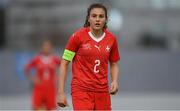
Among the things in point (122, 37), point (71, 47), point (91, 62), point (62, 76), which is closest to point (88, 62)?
point (91, 62)

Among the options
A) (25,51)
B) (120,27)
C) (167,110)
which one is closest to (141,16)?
(120,27)

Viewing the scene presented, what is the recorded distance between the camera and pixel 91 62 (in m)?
8.74

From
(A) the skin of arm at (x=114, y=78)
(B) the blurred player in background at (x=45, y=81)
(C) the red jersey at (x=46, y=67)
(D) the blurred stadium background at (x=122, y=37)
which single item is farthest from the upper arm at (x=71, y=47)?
(D) the blurred stadium background at (x=122, y=37)

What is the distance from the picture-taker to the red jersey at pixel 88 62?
28.6 ft

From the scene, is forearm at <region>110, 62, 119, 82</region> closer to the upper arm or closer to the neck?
the neck

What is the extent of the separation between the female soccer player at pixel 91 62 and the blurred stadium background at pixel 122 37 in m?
15.9

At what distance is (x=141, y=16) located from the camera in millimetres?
31234

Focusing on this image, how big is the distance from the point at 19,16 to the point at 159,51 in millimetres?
6110

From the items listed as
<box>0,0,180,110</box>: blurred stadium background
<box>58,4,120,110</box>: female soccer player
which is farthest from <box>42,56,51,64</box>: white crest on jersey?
<box>0,0,180,110</box>: blurred stadium background

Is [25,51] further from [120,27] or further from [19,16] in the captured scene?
[120,27]

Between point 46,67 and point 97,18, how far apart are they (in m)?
7.96

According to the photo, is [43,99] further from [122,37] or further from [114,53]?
[122,37]

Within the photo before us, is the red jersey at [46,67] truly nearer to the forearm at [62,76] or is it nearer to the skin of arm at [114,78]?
the skin of arm at [114,78]

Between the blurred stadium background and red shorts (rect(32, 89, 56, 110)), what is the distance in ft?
27.0
